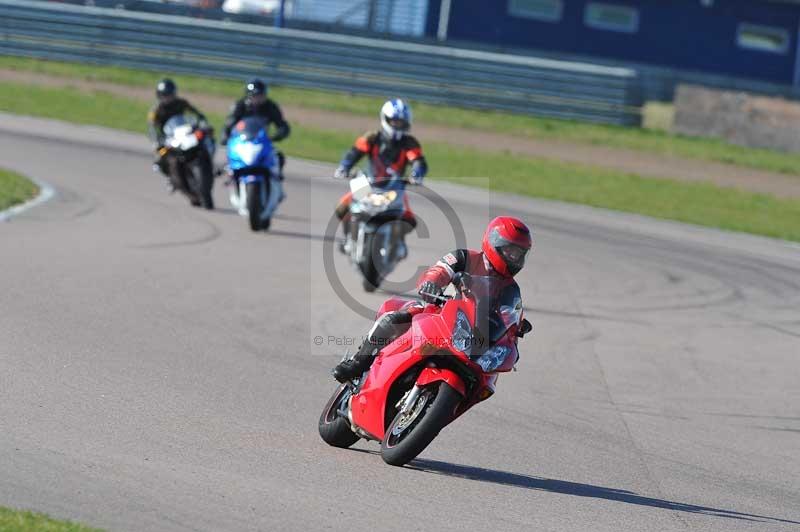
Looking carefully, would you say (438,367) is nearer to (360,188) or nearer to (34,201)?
(360,188)

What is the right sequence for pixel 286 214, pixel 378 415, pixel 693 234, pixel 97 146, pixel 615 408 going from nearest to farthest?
pixel 378 415 → pixel 615 408 → pixel 286 214 → pixel 693 234 → pixel 97 146

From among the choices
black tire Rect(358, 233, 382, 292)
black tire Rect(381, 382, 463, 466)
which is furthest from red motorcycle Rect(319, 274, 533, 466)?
black tire Rect(358, 233, 382, 292)

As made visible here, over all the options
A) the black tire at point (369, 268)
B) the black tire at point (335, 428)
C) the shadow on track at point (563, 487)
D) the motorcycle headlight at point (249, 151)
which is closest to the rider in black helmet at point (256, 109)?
the motorcycle headlight at point (249, 151)

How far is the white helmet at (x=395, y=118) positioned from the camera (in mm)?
12820

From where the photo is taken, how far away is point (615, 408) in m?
8.91

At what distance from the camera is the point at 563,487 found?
670 centimetres

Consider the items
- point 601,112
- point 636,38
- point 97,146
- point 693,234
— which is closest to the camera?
point 693,234

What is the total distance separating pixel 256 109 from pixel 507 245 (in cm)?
983

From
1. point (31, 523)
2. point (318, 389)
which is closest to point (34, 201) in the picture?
point (318, 389)

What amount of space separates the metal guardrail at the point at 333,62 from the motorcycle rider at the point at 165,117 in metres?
10.8

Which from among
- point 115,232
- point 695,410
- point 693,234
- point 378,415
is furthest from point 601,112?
point 378,415

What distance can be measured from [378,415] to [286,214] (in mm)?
10278

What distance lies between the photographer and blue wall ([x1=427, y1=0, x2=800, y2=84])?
3838 centimetres

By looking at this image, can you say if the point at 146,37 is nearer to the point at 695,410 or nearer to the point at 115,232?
the point at 115,232
